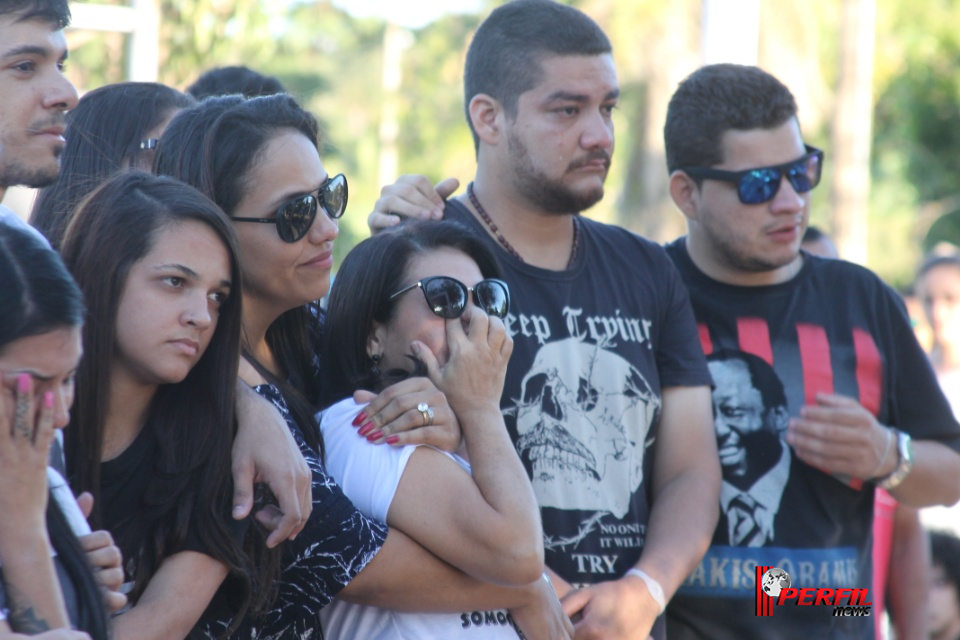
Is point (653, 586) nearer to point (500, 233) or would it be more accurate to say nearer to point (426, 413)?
point (426, 413)

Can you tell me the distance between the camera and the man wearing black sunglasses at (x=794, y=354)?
3.65 meters

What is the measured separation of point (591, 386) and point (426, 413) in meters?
0.82

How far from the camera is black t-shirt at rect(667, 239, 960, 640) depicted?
3666mm

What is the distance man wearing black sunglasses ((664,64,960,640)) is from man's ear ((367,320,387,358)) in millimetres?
1275

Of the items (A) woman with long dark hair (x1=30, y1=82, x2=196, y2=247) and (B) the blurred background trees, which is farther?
(B) the blurred background trees

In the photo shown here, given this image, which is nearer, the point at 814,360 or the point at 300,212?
the point at 300,212

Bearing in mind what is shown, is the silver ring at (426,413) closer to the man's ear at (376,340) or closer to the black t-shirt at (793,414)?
the man's ear at (376,340)

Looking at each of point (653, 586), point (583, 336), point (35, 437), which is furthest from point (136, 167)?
point (653, 586)

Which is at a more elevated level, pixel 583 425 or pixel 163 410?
pixel 163 410

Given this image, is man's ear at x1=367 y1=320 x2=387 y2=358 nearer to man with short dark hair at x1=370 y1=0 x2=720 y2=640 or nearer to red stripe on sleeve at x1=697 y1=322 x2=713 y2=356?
man with short dark hair at x1=370 y1=0 x2=720 y2=640

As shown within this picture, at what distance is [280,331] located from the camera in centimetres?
311

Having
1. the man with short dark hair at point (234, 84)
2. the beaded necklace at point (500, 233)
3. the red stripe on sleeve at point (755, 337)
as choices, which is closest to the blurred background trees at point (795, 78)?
the beaded necklace at point (500, 233)

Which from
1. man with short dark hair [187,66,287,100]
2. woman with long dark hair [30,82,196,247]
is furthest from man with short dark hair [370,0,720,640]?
man with short dark hair [187,66,287,100]

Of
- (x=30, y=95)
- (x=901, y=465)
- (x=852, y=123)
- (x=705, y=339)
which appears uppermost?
(x=30, y=95)
